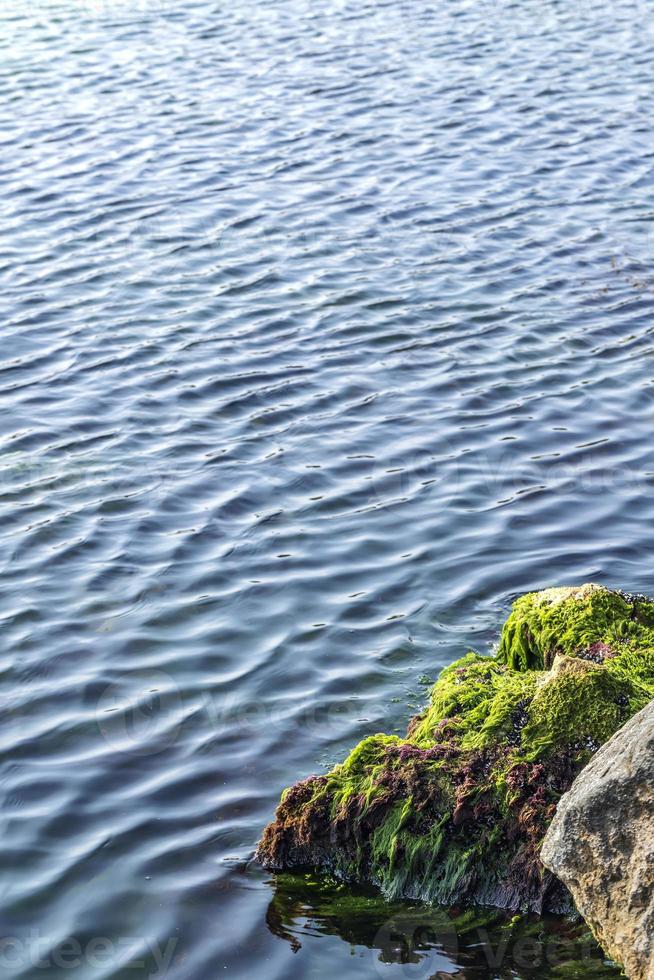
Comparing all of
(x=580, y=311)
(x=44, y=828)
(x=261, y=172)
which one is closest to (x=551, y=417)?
(x=580, y=311)

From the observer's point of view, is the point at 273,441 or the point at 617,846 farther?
the point at 273,441

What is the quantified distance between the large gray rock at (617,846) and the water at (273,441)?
640 millimetres

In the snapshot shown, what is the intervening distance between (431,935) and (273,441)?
5271mm

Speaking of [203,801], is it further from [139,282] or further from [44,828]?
[139,282]

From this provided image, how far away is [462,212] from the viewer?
14.5m

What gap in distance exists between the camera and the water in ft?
19.9

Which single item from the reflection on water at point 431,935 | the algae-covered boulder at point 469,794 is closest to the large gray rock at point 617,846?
the reflection on water at point 431,935

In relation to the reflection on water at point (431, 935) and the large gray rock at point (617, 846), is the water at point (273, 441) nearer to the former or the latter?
the reflection on water at point (431, 935)

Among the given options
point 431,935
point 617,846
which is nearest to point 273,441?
point 431,935

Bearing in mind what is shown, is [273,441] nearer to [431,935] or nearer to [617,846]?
[431,935]

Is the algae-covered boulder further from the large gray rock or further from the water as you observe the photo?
the large gray rock

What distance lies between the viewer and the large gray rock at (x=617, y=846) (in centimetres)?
454

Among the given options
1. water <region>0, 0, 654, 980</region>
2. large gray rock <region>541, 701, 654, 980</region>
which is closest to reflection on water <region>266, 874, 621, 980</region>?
water <region>0, 0, 654, 980</region>

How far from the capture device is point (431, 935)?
5465 millimetres
